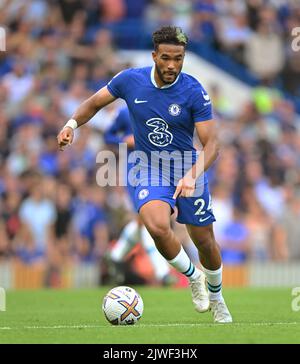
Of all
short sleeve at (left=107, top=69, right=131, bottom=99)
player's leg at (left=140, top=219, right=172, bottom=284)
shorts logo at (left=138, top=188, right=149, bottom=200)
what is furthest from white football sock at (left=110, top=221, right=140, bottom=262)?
shorts logo at (left=138, top=188, right=149, bottom=200)

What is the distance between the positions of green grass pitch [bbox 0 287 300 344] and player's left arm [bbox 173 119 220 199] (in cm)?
121

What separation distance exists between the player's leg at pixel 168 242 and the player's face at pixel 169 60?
1.14 m

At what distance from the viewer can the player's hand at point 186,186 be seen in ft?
31.6

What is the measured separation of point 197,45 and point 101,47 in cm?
282

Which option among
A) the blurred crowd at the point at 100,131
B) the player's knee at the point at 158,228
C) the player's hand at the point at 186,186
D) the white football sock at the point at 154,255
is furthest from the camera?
the blurred crowd at the point at 100,131

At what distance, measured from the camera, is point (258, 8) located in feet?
79.9

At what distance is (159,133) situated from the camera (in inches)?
404

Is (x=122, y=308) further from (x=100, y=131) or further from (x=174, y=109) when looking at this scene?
(x=100, y=131)

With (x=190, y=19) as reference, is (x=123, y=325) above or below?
below

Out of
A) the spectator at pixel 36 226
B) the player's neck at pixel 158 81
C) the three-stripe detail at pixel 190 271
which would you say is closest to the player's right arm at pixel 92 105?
the player's neck at pixel 158 81

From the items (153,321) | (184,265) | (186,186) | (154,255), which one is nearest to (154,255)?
(154,255)

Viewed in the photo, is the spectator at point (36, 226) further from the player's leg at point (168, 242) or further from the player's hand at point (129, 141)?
the player's leg at point (168, 242)

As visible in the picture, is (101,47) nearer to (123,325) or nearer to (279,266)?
(279,266)

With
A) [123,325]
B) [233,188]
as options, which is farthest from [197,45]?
[123,325]
